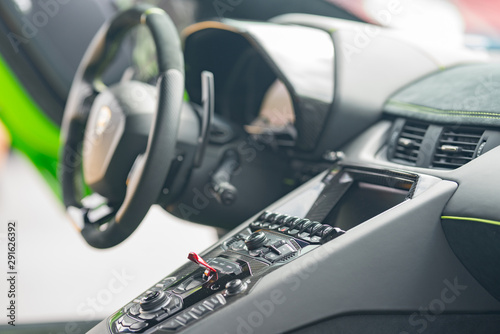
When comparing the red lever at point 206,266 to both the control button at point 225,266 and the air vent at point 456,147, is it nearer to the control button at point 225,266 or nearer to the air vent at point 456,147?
the control button at point 225,266

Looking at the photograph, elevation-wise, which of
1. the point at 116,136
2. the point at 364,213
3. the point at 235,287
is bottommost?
the point at 364,213

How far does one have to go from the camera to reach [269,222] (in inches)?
35.6

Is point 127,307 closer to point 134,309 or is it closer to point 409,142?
point 134,309

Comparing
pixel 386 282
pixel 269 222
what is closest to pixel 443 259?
pixel 386 282

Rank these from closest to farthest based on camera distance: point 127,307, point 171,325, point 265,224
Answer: point 171,325, point 127,307, point 265,224

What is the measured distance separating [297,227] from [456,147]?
0.30 m

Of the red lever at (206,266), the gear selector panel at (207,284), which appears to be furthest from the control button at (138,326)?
the red lever at (206,266)

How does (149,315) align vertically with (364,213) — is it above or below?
above

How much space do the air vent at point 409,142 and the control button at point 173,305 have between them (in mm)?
492

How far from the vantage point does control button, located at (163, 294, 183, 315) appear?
0.73m

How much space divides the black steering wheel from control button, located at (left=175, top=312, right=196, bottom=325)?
25cm

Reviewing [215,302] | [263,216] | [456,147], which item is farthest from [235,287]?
[456,147]

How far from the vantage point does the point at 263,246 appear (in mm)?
812

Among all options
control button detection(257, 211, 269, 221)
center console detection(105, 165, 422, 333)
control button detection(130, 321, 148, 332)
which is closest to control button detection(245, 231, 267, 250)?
center console detection(105, 165, 422, 333)
